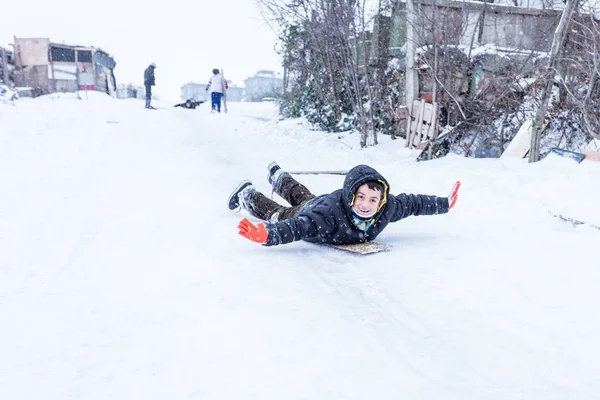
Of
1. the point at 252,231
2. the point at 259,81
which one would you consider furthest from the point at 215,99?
the point at 259,81

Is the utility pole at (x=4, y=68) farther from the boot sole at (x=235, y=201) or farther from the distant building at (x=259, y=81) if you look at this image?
the distant building at (x=259, y=81)

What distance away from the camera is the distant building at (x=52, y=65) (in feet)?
85.8

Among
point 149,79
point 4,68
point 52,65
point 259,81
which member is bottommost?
point 149,79

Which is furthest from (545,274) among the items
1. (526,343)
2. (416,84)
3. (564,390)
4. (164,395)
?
(416,84)

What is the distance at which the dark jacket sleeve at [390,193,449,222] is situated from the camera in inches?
136

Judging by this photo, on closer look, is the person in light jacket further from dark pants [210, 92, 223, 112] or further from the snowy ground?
the snowy ground

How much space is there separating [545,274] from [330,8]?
6.31m

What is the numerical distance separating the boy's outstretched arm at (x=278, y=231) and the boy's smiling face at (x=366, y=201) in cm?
32

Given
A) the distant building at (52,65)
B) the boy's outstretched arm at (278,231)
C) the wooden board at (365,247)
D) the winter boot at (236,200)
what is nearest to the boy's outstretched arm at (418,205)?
the wooden board at (365,247)

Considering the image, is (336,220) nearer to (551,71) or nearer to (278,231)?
(278,231)

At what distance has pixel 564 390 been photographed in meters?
1.66

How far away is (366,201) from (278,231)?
627 mm

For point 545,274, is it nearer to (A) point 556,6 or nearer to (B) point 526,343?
(B) point 526,343

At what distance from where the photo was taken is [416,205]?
11.6 ft
